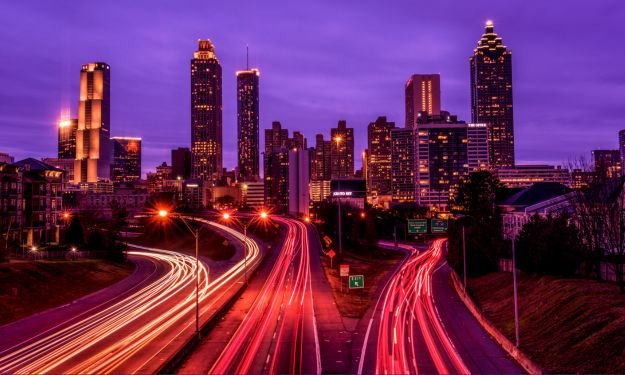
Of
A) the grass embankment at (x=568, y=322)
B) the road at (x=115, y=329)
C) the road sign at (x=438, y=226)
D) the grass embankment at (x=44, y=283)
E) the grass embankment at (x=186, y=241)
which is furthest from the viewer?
the grass embankment at (x=186, y=241)

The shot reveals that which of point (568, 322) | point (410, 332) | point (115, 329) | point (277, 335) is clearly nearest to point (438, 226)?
point (410, 332)

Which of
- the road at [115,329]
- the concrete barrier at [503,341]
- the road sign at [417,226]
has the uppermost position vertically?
the road sign at [417,226]

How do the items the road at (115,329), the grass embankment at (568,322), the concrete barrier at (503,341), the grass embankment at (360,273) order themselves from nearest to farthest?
the grass embankment at (568,322)
the concrete barrier at (503,341)
the road at (115,329)
the grass embankment at (360,273)

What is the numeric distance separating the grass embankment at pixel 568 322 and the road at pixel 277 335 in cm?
1309

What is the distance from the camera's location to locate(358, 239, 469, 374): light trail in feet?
103

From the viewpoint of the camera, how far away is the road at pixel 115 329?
108 ft

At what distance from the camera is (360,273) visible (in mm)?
78562

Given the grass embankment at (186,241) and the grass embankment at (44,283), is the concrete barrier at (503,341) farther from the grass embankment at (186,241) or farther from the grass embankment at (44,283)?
the grass embankment at (186,241)

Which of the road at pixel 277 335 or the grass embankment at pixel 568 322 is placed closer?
the grass embankment at pixel 568 322

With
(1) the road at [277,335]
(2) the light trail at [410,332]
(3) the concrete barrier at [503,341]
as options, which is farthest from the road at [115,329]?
(3) the concrete barrier at [503,341]

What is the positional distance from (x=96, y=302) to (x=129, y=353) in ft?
79.3

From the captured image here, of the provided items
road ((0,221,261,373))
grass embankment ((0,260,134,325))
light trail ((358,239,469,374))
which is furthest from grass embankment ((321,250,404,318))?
grass embankment ((0,260,134,325))

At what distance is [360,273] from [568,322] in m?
44.4

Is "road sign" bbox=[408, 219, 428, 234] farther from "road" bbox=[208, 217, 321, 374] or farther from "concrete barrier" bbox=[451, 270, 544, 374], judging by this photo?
"road" bbox=[208, 217, 321, 374]
